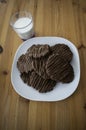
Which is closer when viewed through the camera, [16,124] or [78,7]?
[16,124]

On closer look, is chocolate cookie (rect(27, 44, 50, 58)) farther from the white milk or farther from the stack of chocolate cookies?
the white milk

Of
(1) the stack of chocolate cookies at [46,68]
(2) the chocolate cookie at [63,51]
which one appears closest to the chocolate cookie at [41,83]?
(1) the stack of chocolate cookies at [46,68]

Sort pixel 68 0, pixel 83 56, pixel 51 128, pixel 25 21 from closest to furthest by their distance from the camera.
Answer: pixel 51 128
pixel 83 56
pixel 25 21
pixel 68 0

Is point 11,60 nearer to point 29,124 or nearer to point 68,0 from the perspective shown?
point 29,124

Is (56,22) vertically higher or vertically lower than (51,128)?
higher

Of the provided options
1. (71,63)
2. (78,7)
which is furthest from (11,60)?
(78,7)

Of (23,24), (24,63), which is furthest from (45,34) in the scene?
(24,63)

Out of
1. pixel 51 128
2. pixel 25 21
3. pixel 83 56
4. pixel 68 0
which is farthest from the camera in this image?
pixel 68 0
